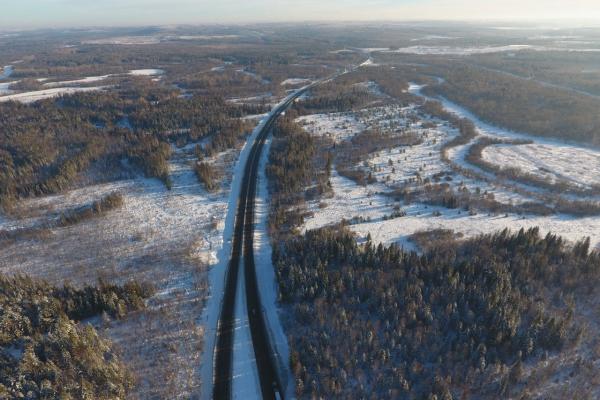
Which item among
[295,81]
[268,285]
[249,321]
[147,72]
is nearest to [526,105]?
[295,81]

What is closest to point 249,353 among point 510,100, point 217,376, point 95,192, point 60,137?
point 217,376

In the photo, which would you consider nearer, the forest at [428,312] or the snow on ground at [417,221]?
the forest at [428,312]

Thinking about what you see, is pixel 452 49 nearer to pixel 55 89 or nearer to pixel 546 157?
pixel 546 157

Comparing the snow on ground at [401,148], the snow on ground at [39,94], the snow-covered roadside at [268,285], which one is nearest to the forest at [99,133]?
the snow on ground at [39,94]

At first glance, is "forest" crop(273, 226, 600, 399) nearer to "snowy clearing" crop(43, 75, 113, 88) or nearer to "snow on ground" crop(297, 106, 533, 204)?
"snow on ground" crop(297, 106, 533, 204)

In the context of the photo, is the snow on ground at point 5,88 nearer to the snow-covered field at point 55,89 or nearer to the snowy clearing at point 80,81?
the snow-covered field at point 55,89

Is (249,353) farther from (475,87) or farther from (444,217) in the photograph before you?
(475,87)
